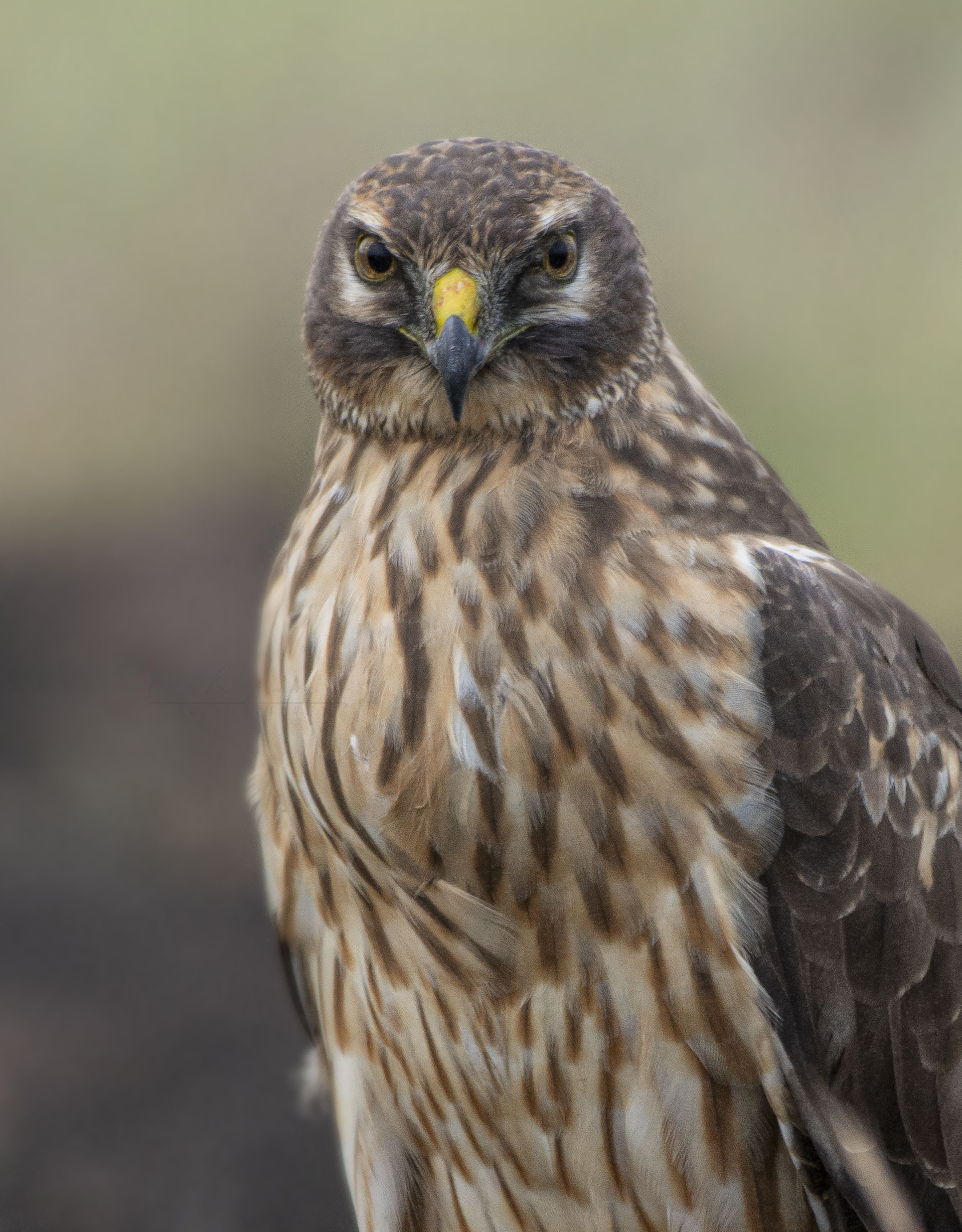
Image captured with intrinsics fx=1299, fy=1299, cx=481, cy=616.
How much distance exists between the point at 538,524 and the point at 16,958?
1689 mm

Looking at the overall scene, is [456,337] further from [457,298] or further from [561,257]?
[561,257]

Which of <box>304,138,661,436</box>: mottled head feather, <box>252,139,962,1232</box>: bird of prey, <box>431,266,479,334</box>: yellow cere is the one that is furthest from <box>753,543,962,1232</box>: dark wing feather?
<box>431,266,479,334</box>: yellow cere

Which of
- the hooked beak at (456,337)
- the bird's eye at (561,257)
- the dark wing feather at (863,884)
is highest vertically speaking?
the bird's eye at (561,257)

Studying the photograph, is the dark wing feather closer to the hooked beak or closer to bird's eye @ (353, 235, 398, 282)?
the hooked beak

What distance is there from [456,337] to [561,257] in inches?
6.4

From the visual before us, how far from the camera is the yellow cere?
1.16 meters

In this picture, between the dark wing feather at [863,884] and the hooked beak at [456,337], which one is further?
the dark wing feather at [863,884]

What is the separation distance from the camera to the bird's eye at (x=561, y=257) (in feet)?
4.01

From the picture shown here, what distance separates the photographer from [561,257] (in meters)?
1.24

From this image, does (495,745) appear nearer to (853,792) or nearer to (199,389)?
(853,792)

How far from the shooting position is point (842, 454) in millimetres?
2021

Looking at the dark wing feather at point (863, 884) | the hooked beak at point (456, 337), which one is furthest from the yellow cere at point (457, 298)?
the dark wing feather at point (863, 884)

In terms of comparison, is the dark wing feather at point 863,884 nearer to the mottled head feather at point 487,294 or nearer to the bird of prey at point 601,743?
the bird of prey at point 601,743

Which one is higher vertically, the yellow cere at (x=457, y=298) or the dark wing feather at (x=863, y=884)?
the yellow cere at (x=457, y=298)
